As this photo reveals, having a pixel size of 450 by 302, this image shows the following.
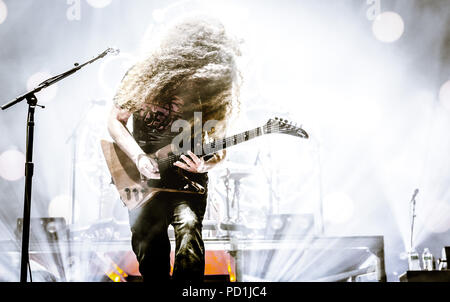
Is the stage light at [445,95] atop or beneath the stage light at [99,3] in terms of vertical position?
beneath

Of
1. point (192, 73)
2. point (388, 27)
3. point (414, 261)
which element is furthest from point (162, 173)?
point (388, 27)

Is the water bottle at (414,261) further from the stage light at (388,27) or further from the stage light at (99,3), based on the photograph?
the stage light at (99,3)

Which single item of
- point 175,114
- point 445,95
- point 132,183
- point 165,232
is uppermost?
point 445,95

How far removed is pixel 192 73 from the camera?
3561 mm

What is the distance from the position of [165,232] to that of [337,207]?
5.28ft

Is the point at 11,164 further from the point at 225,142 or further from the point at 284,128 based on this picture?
the point at 284,128

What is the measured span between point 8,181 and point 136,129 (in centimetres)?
149

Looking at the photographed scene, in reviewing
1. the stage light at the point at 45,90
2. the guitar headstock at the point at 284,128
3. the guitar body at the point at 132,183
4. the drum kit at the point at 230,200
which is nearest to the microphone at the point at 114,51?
the stage light at the point at 45,90

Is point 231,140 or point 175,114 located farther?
point 175,114

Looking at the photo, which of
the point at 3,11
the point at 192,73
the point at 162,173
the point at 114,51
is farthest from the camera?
the point at 3,11

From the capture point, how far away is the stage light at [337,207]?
3988 millimetres

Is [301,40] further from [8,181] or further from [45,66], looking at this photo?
[8,181]

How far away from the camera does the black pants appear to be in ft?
10.8

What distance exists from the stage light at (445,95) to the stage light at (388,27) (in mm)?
621
